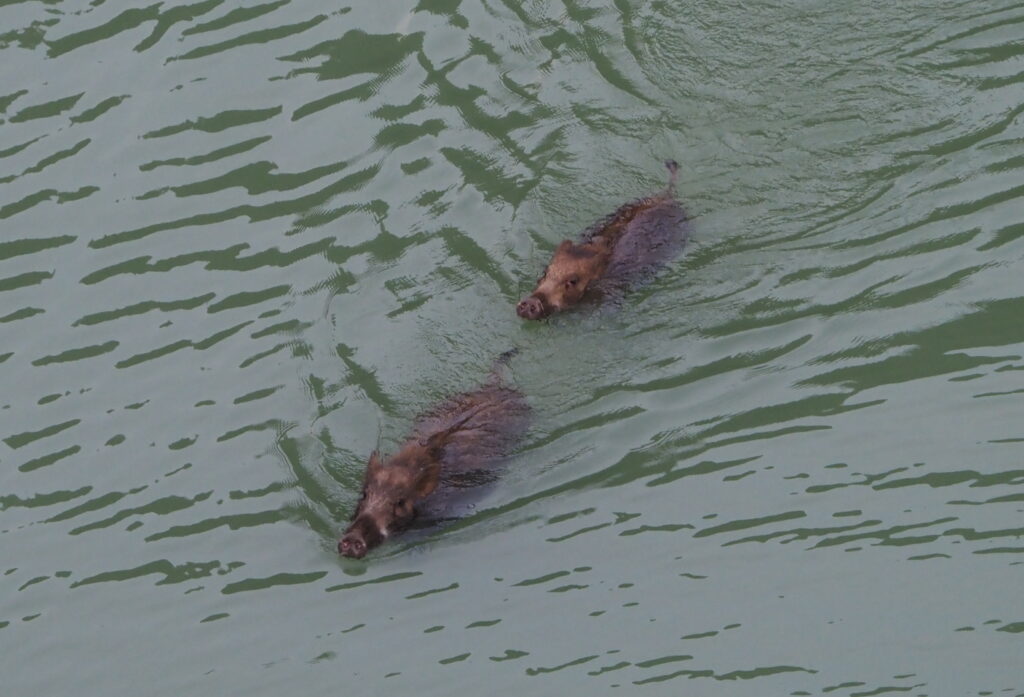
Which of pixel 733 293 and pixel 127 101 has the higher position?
pixel 127 101

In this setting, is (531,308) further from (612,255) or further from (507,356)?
(612,255)

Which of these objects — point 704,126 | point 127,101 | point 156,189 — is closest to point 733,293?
point 704,126

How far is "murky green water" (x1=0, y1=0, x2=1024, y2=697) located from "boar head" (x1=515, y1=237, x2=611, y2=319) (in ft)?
0.96

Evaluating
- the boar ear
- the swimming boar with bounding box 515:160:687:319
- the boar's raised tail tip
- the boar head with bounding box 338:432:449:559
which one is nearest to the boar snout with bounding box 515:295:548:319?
the swimming boar with bounding box 515:160:687:319

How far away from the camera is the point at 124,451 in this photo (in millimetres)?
11336

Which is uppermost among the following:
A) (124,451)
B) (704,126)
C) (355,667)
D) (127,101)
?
(127,101)

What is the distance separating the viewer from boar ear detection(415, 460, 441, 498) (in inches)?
415

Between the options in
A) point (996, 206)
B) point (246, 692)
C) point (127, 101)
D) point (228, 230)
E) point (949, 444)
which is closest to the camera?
point (246, 692)

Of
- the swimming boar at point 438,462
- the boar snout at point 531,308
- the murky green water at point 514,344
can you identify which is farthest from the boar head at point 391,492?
the boar snout at point 531,308

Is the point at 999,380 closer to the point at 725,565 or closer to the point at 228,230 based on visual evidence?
the point at 725,565

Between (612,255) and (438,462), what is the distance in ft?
7.67

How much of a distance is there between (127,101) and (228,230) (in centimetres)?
211

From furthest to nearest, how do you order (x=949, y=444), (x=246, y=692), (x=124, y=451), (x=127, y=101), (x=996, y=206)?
(x=127, y=101)
(x=996, y=206)
(x=124, y=451)
(x=949, y=444)
(x=246, y=692)

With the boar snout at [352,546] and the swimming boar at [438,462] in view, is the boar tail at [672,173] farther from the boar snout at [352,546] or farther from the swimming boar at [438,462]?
the boar snout at [352,546]
